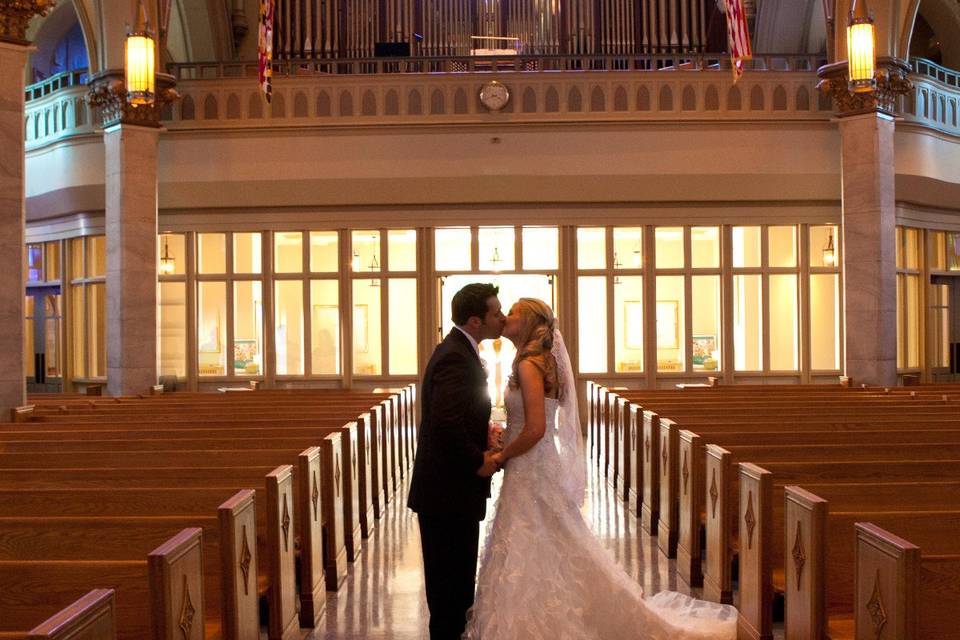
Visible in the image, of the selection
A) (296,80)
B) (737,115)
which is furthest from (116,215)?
(737,115)

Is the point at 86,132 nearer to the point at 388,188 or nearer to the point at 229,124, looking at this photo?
the point at 229,124

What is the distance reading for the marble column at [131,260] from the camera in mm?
13359

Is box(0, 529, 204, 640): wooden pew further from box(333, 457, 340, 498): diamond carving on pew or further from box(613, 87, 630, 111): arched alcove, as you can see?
box(613, 87, 630, 111): arched alcove

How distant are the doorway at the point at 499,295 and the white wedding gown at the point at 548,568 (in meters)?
10.4

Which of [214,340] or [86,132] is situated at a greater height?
[86,132]

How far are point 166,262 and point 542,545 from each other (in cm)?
1218

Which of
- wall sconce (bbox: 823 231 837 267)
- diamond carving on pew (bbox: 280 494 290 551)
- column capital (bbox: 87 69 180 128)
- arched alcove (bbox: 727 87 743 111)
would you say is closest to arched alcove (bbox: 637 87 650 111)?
arched alcove (bbox: 727 87 743 111)

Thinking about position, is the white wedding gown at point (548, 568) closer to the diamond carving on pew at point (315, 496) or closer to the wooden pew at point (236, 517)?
the wooden pew at point (236, 517)

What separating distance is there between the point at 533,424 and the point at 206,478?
6.45 ft

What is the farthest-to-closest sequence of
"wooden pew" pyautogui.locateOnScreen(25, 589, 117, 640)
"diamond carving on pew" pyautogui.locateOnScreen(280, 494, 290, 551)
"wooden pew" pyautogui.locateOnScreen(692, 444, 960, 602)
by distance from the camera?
"wooden pew" pyautogui.locateOnScreen(692, 444, 960, 602) < "diamond carving on pew" pyautogui.locateOnScreen(280, 494, 290, 551) < "wooden pew" pyautogui.locateOnScreen(25, 589, 117, 640)

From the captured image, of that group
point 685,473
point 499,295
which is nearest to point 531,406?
point 685,473

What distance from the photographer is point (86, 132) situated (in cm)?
1523

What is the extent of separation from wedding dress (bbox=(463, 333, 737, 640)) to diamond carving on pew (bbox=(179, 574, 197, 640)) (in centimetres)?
143

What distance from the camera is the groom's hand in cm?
455
